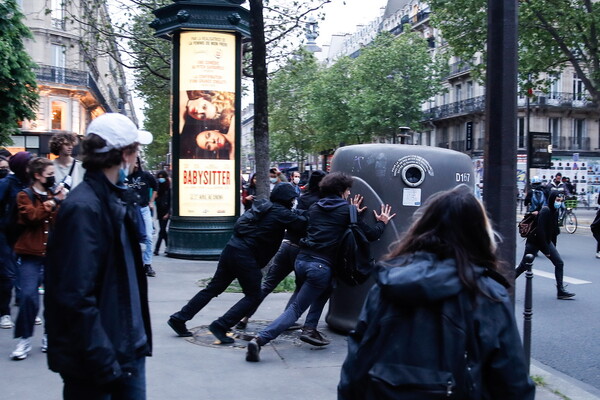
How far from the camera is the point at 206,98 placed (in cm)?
1221

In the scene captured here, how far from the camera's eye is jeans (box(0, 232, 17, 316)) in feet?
21.8

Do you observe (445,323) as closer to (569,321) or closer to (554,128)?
(569,321)

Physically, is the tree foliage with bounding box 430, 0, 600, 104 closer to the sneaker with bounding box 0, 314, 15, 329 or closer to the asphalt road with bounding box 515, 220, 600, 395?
the asphalt road with bounding box 515, 220, 600, 395

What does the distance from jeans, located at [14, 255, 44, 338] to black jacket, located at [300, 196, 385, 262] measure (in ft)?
7.52

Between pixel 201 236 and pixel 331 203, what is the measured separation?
666 cm

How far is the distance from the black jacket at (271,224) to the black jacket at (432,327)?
371cm

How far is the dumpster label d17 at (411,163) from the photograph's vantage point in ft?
20.6

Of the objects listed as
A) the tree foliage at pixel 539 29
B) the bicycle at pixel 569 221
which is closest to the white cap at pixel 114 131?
the bicycle at pixel 569 221

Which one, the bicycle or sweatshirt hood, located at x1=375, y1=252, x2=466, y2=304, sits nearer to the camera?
sweatshirt hood, located at x1=375, y1=252, x2=466, y2=304

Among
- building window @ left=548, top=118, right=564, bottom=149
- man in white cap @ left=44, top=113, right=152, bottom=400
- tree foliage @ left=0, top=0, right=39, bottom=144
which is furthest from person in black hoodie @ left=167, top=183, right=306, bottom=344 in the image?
building window @ left=548, top=118, right=564, bottom=149

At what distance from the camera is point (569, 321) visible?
7980 millimetres

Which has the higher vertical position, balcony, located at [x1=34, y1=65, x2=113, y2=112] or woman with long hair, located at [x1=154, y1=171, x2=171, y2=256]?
balcony, located at [x1=34, y1=65, x2=113, y2=112]

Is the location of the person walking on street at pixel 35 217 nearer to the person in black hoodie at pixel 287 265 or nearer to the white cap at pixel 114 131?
the person in black hoodie at pixel 287 265

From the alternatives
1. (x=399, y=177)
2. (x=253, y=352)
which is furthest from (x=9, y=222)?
(x=399, y=177)
